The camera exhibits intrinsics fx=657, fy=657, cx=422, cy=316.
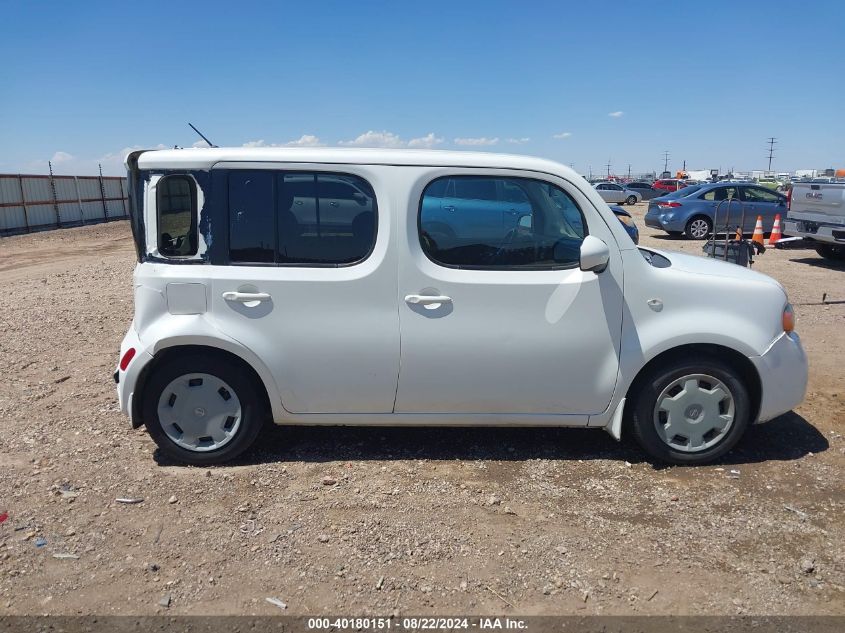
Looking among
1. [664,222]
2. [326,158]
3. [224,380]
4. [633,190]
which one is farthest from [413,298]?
[633,190]

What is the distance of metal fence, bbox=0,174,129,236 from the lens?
23.8 meters

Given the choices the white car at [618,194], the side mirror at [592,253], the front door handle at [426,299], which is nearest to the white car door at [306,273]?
the front door handle at [426,299]

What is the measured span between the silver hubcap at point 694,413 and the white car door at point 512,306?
0.38 m

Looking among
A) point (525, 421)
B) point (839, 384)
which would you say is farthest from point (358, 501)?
point (839, 384)

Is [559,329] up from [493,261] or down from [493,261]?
down

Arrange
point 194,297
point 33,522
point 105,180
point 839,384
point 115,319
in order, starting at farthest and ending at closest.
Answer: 1. point 105,180
2. point 115,319
3. point 839,384
4. point 194,297
5. point 33,522

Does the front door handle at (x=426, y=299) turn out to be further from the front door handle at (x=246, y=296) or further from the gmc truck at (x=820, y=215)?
the gmc truck at (x=820, y=215)

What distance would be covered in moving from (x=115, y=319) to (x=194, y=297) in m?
4.74

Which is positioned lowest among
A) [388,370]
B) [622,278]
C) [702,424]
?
[702,424]

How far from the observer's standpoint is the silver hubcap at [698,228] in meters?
17.3

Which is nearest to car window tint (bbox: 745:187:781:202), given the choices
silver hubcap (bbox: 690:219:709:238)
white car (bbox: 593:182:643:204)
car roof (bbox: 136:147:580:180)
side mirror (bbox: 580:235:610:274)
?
silver hubcap (bbox: 690:219:709:238)

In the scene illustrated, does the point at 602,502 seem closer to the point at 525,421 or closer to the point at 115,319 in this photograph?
the point at 525,421

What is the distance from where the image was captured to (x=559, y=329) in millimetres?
3713

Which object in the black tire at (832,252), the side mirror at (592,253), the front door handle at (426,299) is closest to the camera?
the side mirror at (592,253)
